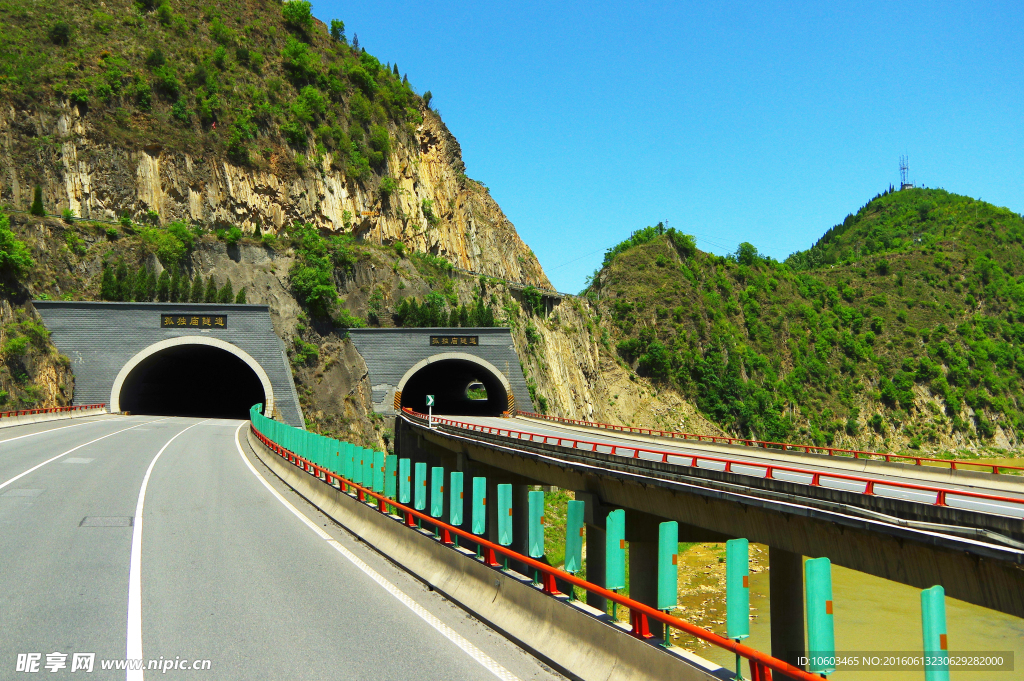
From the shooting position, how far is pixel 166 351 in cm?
5275

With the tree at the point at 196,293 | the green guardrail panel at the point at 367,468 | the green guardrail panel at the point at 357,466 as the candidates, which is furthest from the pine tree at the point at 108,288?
the green guardrail panel at the point at 367,468

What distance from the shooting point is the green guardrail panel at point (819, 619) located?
16.1ft

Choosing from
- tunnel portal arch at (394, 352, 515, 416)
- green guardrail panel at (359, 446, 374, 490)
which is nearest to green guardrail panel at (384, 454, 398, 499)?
green guardrail panel at (359, 446, 374, 490)

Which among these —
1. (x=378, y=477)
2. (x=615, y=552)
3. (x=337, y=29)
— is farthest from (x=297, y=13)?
(x=615, y=552)

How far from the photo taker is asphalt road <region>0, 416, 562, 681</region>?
6.88 m

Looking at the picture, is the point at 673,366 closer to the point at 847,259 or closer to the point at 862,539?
the point at 847,259

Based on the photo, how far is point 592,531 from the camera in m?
19.4

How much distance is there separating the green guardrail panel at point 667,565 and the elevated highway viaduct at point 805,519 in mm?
4783

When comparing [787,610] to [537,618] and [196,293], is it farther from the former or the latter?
[196,293]

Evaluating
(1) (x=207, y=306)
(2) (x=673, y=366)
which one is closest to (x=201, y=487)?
(1) (x=207, y=306)

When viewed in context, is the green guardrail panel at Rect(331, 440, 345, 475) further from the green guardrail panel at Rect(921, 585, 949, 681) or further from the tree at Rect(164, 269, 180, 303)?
the tree at Rect(164, 269, 180, 303)

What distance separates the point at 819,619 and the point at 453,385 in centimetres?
7550

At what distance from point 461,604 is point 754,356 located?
310 ft

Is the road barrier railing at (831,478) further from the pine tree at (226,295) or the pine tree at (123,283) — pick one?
the pine tree at (123,283)
